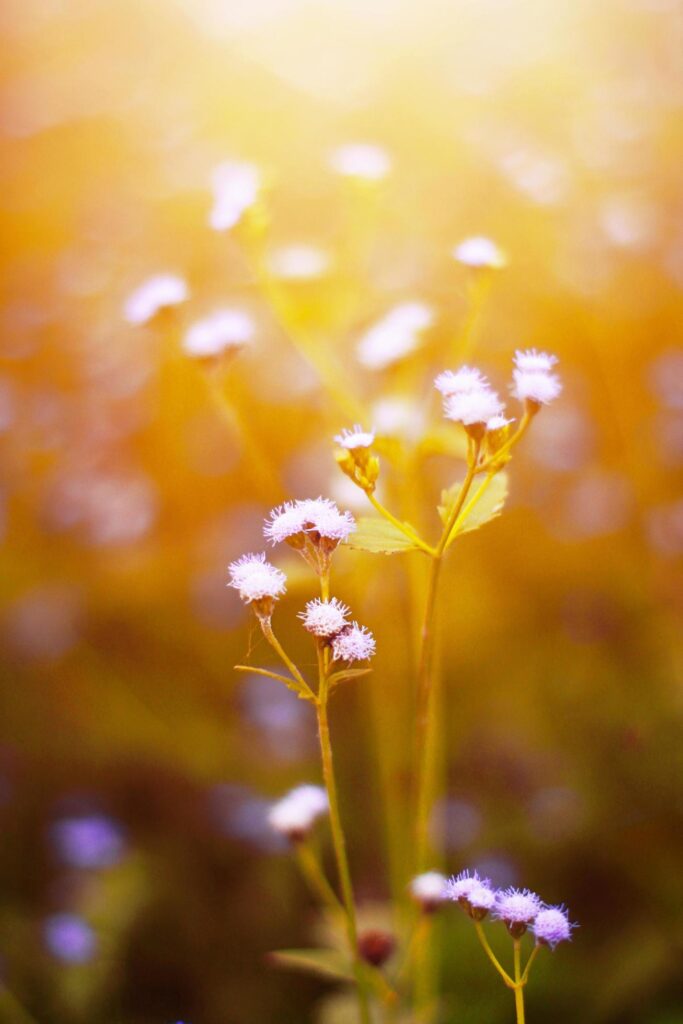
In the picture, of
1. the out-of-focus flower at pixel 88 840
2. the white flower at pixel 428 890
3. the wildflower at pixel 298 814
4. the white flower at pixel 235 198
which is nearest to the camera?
the white flower at pixel 428 890

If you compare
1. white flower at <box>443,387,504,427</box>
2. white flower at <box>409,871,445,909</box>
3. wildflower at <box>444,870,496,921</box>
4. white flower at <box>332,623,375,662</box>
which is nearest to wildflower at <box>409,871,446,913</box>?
white flower at <box>409,871,445,909</box>

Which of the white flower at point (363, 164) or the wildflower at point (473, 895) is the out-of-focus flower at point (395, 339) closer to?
the white flower at point (363, 164)

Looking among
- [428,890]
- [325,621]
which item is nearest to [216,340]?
[325,621]

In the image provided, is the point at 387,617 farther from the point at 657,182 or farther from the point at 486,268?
the point at 657,182

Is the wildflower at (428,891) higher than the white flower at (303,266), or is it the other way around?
the white flower at (303,266)

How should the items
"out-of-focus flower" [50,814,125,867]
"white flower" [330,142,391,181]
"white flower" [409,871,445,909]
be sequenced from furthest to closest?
1. "out-of-focus flower" [50,814,125,867]
2. "white flower" [330,142,391,181]
3. "white flower" [409,871,445,909]

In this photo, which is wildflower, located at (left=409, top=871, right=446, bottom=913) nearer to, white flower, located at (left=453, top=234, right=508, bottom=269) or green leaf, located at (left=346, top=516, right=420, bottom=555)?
green leaf, located at (left=346, top=516, right=420, bottom=555)


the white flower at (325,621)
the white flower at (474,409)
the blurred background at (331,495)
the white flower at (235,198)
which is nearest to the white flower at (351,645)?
the white flower at (325,621)
